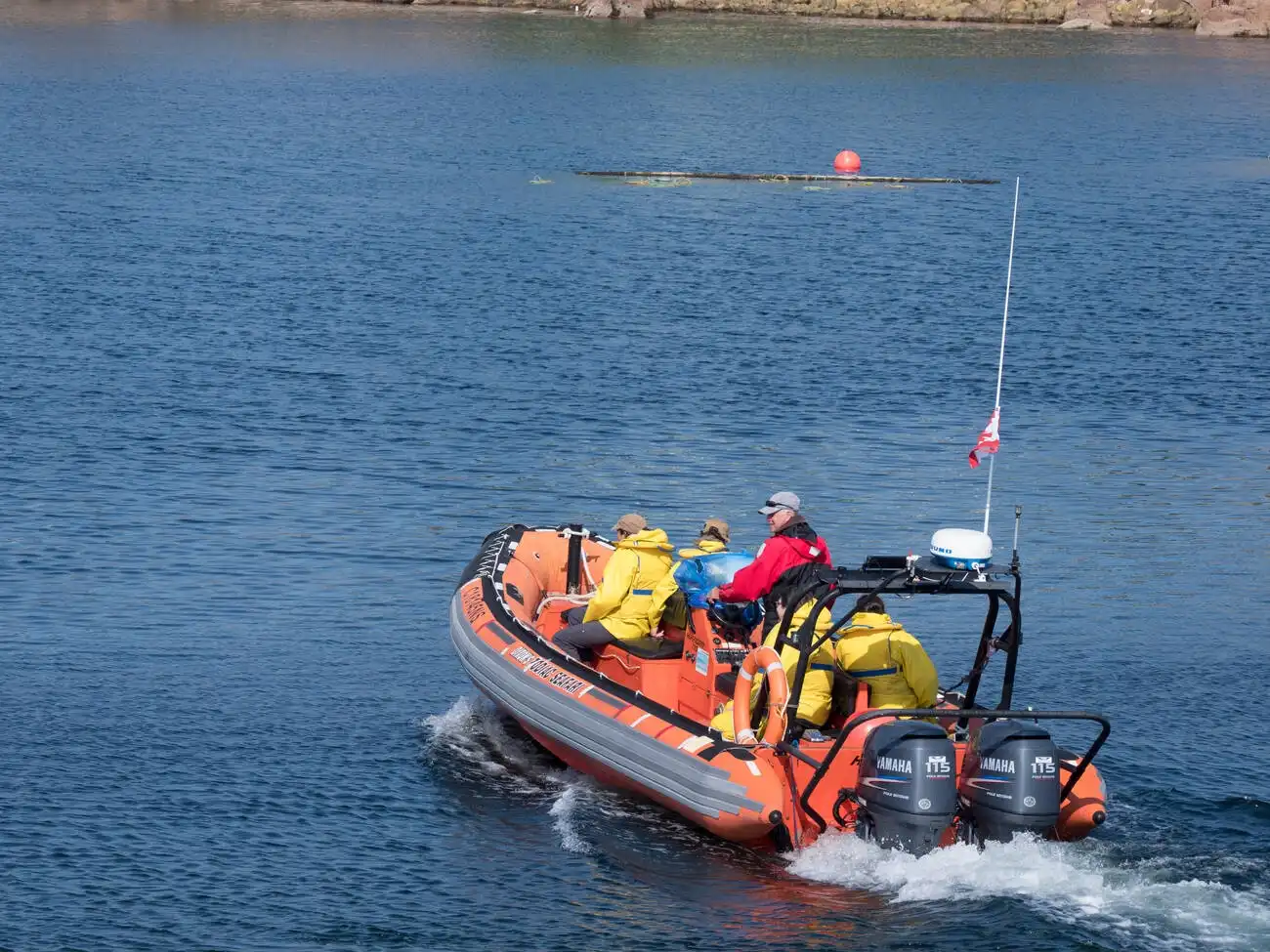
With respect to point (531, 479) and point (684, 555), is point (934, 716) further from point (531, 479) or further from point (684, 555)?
point (531, 479)

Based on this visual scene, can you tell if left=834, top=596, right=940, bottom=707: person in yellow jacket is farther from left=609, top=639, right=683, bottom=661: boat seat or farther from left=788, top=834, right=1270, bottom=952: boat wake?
left=609, top=639, right=683, bottom=661: boat seat

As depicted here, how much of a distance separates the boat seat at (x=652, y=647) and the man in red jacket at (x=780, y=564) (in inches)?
41.3

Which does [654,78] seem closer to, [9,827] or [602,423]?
[602,423]

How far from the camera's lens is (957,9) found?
300ft

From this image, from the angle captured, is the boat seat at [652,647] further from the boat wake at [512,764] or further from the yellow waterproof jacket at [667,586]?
the boat wake at [512,764]

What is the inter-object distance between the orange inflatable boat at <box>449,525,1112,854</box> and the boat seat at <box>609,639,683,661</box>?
0.06ft

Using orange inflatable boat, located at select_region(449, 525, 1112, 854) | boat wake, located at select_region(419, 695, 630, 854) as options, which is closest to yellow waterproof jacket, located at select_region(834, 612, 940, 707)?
orange inflatable boat, located at select_region(449, 525, 1112, 854)

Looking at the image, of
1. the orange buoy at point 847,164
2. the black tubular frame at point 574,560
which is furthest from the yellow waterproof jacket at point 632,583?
the orange buoy at point 847,164

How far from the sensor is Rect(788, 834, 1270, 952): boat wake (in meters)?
9.43

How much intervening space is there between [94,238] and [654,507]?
1980cm

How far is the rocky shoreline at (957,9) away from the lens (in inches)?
3548

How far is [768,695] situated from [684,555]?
1.83 metres

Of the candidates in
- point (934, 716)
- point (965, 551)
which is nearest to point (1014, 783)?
point (934, 716)

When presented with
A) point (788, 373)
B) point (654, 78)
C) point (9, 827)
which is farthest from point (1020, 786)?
point (654, 78)
